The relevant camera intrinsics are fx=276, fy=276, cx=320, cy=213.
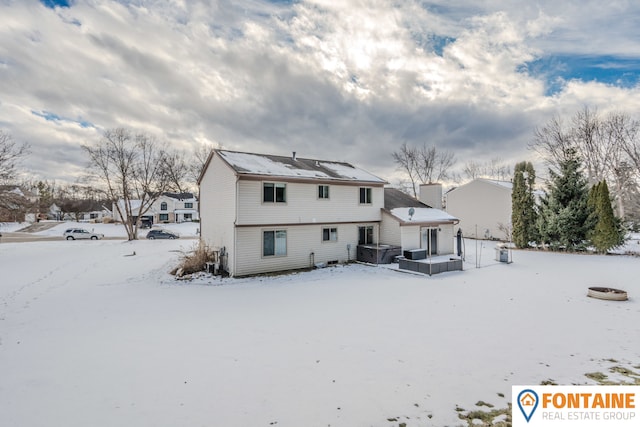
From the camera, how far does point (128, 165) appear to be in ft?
114

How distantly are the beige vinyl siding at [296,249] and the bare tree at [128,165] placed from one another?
85.8 ft

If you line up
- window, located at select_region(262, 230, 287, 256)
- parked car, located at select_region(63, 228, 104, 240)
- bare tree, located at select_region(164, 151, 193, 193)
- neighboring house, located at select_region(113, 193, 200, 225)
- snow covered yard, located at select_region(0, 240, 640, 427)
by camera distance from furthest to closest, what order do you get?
neighboring house, located at select_region(113, 193, 200, 225) → bare tree, located at select_region(164, 151, 193, 193) → parked car, located at select_region(63, 228, 104, 240) → window, located at select_region(262, 230, 287, 256) → snow covered yard, located at select_region(0, 240, 640, 427)

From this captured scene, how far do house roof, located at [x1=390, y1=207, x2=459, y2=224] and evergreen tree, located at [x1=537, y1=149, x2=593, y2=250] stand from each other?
7.66 metres

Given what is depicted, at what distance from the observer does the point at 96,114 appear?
794 inches

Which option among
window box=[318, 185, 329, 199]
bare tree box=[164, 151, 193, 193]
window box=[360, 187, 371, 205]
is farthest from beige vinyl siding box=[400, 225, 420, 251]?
bare tree box=[164, 151, 193, 193]

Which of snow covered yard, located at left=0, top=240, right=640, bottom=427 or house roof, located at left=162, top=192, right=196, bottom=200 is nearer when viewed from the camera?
snow covered yard, located at left=0, top=240, right=640, bottom=427

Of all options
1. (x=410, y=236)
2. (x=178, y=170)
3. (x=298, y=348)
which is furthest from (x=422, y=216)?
(x=178, y=170)

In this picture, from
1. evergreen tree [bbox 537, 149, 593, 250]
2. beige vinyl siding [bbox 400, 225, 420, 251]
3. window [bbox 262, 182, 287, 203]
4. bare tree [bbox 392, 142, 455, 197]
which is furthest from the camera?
bare tree [bbox 392, 142, 455, 197]

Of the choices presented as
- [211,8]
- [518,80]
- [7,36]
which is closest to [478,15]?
[518,80]

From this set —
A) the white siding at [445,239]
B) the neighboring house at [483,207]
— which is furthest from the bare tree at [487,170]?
the white siding at [445,239]

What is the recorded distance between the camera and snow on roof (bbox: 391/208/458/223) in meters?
18.0

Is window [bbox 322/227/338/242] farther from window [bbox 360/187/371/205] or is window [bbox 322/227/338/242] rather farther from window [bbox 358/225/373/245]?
window [bbox 360/187/371/205]

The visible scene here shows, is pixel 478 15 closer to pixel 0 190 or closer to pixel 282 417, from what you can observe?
pixel 282 417

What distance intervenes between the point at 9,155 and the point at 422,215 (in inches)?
1277
